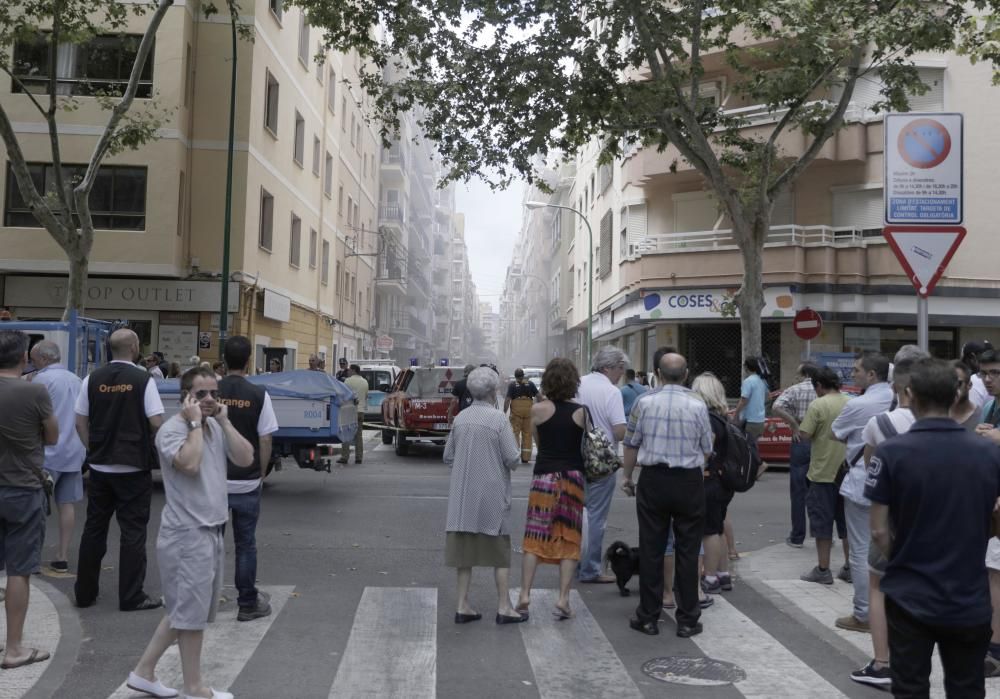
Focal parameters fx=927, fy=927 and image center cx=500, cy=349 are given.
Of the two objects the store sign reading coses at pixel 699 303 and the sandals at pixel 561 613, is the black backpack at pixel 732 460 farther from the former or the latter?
the store sign reading coses at pixel 699 303

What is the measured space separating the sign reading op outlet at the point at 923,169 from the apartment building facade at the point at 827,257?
16870 mm

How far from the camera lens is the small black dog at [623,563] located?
23.9 ft

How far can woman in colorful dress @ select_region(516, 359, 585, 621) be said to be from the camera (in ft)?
21.4

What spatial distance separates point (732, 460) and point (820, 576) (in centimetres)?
182

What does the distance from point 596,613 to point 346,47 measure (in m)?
11.3

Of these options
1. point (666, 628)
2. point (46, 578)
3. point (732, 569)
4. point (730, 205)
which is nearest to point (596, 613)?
point (666, 628)

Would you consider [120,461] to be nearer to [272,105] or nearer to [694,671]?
[694,671]

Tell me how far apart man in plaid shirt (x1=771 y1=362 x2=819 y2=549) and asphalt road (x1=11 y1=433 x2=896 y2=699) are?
0.50 metres

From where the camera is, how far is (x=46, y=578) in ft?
24.8

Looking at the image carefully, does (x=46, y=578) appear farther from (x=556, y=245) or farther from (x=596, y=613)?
(x=556, y=245)

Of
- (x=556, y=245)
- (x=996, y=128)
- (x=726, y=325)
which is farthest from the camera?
(x=556, y=245)

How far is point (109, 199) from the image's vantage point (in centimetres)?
2194

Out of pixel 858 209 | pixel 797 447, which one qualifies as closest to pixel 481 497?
pixel 797 447

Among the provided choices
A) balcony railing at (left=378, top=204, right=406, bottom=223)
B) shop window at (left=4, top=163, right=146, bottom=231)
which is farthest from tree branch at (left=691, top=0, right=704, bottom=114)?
balcony railing at (left=378, top=204, right=406, bottom=223)
